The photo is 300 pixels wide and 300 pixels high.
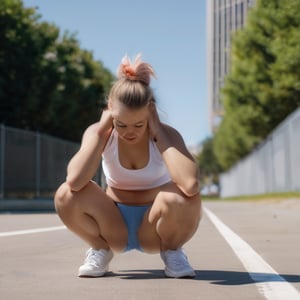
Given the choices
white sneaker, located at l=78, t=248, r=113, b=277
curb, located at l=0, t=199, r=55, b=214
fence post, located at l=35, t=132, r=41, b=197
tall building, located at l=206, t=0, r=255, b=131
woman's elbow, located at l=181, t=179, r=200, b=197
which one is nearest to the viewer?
woman's elbow, located at l=181, t=179, r=200, b=197

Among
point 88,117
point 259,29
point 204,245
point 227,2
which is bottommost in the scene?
point 204,245

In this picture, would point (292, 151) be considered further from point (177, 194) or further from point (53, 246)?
point (177, 194)

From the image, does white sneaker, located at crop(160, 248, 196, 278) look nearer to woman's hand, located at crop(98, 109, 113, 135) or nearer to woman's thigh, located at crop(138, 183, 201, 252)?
woman's thigh, located at crop(138, 183, 201, 252)

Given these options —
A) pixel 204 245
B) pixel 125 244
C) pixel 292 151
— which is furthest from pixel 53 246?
pixel 292 151

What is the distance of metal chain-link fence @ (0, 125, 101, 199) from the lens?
22875mm

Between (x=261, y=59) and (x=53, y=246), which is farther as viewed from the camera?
(x=261, y=59)

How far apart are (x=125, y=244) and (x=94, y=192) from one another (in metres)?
0.45

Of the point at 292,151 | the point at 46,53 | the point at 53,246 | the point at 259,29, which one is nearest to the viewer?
the point at 53,246

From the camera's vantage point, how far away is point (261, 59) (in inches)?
1706

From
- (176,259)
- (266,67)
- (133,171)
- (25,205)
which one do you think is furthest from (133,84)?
(266,67)

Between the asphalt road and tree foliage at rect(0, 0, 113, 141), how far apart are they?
27.3 m

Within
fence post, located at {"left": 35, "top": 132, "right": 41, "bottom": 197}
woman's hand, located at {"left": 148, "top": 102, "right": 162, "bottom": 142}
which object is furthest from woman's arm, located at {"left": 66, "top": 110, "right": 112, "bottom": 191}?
fence post, located at {"left": 35, "top": 132, "right": 41, "bottom": 197}

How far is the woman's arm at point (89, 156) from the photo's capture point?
4.80m

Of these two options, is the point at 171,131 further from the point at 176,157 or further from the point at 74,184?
the point at 74,184
